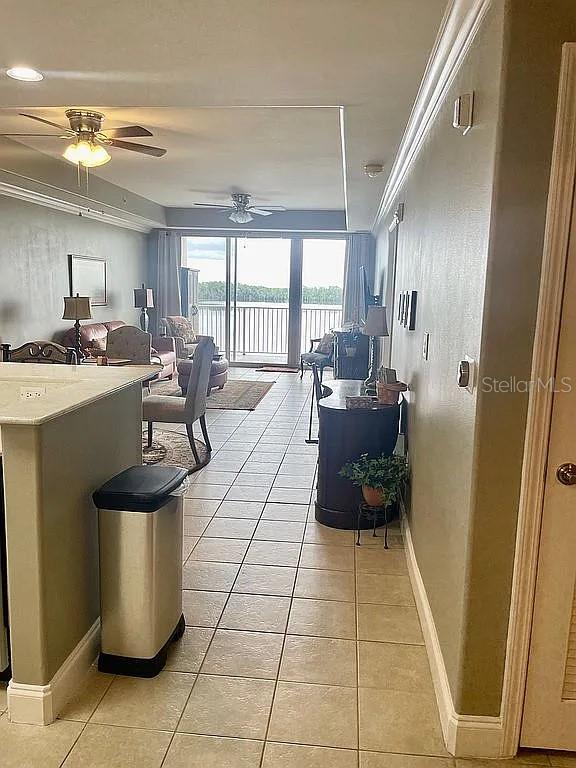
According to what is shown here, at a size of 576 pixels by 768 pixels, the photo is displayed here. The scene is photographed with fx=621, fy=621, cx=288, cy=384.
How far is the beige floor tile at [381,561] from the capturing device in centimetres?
317

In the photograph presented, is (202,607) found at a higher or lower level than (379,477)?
lower

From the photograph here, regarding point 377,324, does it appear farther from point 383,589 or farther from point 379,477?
point 383,589

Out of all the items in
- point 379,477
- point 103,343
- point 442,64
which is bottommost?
point 379,477

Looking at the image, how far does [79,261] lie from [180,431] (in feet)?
10.8

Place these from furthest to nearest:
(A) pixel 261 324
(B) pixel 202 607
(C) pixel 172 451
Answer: (A) pixel 261 324 < (C) pixel 172 451 < (B) pixel 202 607

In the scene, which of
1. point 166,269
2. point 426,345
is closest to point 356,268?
point 166,269

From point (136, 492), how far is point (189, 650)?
0.74 meters

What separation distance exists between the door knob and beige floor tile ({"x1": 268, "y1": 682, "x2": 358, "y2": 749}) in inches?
41.7

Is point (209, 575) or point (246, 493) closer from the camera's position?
point (209, 575)

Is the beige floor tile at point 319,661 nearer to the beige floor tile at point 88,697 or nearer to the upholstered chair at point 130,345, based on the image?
the beige floor tile at point 88,697

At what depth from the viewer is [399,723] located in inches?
81.3

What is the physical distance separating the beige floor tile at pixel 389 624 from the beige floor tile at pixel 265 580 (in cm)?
39

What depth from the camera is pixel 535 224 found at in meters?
1.66

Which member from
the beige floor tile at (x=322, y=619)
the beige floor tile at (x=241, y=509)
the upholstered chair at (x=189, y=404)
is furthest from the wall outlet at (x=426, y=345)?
the upholstered chair at (x=189, y=404)
